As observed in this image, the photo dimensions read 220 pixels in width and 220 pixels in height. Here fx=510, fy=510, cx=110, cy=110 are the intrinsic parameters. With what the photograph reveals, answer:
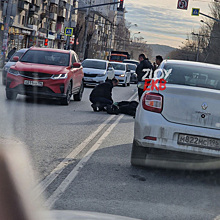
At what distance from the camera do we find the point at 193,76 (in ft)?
21.9

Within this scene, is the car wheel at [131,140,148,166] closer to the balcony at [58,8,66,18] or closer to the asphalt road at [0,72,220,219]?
the asphalt road at [0,72,220,219]

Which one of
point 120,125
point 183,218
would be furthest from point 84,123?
point 183,218

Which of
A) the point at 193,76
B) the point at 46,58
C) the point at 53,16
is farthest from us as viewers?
the point at 53,16

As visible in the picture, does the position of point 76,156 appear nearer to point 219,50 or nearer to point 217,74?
point 217,74

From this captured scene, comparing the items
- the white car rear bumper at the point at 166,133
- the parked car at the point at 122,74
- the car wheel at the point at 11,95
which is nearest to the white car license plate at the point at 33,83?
the car wheel at the point at 11,95

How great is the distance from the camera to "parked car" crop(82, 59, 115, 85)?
2700cm

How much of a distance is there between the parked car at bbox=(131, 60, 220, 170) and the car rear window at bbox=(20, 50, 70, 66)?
9888mm

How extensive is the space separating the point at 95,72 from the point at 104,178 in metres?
21.5

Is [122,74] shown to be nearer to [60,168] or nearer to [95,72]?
[95,72]

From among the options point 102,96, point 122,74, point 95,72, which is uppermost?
point 102,96

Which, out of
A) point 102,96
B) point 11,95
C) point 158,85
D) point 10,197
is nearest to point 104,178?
point 158,85

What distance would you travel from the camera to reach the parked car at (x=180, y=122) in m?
6.02

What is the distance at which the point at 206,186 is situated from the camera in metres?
5.92

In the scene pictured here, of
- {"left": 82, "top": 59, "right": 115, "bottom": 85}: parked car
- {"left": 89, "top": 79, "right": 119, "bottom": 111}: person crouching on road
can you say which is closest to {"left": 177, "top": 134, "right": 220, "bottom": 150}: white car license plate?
{"left": 89, "top": 79, "right": 119, "bottom": 111}: person crouching on road
